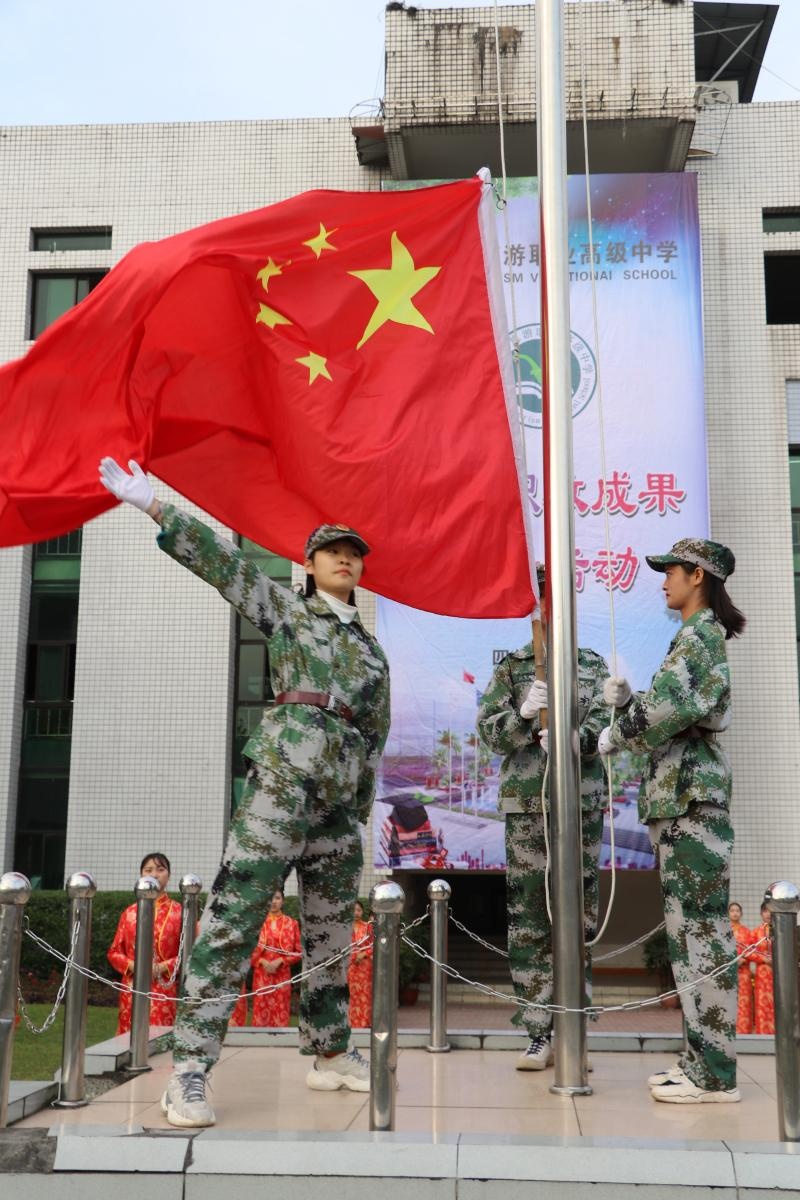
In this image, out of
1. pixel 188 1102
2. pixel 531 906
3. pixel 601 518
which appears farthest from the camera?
pixel 601 518

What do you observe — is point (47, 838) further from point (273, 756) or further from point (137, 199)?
point (273, 756)

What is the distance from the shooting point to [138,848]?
15438mm

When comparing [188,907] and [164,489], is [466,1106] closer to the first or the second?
[188,907]

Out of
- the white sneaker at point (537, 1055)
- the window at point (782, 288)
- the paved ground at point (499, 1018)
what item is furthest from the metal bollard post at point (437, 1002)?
the window at point (782, 288)

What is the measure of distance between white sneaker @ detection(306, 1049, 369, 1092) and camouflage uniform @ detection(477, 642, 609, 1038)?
90 cm

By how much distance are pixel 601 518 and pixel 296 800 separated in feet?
34.6

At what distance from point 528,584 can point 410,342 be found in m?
1.19

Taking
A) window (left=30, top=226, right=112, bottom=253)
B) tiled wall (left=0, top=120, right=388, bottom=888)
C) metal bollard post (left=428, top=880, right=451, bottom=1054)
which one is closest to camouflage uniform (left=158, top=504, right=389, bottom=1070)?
metal bollard post (left=428, top=880, right=451, bottom=1054)

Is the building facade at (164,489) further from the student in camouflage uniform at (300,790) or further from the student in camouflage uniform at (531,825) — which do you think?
the student in camouflage uniform at (300,790)

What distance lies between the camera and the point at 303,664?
4.22 metres

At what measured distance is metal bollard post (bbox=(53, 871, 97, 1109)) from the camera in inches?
172

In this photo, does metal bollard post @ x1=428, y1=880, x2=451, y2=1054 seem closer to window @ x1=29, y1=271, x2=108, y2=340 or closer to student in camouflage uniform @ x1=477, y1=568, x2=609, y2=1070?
student in camouflage uniform @ x1=477, y1=568, x2=609, y2=1070

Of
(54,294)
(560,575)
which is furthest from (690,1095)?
(54,294)

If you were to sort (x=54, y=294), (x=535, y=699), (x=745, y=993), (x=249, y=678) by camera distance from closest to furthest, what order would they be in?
(x=535, y=699)
(x=745, y=993)
(x=249, y=678)
(x=54, y=294)
